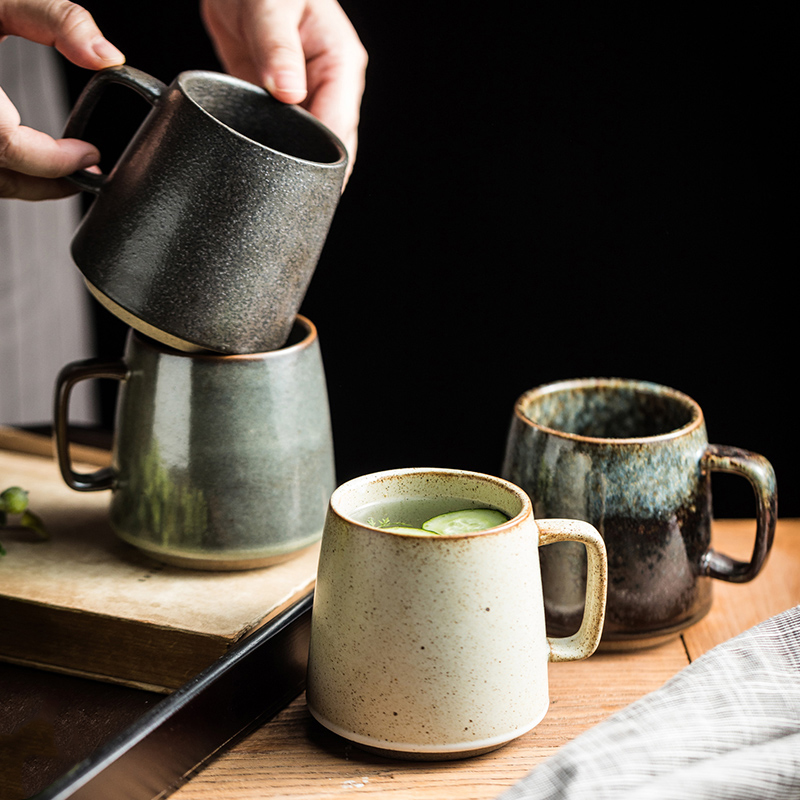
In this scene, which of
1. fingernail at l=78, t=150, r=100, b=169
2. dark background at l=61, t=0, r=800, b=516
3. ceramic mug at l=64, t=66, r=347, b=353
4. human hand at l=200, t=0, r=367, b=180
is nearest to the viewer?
ceramic mug at l=64, t=66, r=347, b=353

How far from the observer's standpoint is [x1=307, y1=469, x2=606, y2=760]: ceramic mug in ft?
1.93

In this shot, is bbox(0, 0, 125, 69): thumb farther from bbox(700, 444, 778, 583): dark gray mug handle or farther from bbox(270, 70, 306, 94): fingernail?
bbox(700, 444, 778, 583): dark gray mug handle

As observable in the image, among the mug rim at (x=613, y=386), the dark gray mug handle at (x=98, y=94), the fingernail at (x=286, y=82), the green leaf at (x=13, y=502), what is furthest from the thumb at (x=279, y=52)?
the green leaf at (x=13, y=502)

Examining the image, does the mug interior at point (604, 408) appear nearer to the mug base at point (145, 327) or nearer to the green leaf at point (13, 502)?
the mug base at point (145, 327)

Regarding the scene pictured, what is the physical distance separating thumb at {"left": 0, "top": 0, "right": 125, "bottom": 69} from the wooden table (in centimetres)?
58

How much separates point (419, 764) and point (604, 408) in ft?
1.34

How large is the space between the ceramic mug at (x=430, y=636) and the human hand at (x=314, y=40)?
512mm

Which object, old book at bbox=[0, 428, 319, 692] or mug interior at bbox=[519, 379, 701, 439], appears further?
mug interior at bbox=[519, 379, 701, 439]

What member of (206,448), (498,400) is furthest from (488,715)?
(498,400)

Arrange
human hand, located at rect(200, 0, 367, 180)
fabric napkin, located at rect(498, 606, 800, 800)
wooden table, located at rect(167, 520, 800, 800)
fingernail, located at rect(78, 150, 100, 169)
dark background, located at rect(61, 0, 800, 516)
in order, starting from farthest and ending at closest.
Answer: dark background, located at rect(61, 0, 800, 516), human hand, located at rect(200, 0, 367, 180), fingernail, located at rect(78, 150, 100, 169), wooden table, located at rect(167, 520, 800, 800), fabric napkin, located at rect(498, 606, 800, 800)

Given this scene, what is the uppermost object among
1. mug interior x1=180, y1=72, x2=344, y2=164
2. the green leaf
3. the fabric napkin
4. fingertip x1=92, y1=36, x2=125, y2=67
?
fingertip x1=92, y1=36, x2=125, y2=67

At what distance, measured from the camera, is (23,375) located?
118 inches

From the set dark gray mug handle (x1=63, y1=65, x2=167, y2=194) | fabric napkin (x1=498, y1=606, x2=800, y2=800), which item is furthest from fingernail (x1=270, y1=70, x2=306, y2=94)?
fabric napkin (x1=498, y1=606, x2=800, y2=800)

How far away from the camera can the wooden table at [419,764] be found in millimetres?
607
